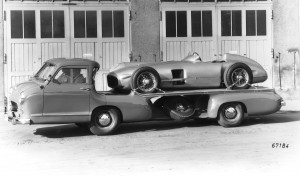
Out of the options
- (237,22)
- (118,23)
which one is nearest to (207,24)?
(237,22)

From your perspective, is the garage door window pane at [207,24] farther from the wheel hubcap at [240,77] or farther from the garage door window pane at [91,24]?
the wheel hubcap at [240,77]

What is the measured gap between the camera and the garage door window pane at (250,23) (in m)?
14.6

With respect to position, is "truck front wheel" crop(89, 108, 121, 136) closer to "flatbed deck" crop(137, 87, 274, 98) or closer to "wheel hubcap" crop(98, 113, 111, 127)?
"wheel hubcap" crop(98, 113, 111, 127)

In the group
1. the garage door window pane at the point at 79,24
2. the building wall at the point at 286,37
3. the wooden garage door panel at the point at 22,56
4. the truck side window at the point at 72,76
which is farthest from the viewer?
the building wall at the point at 286,37

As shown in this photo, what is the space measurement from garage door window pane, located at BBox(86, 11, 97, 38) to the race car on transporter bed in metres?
4.23

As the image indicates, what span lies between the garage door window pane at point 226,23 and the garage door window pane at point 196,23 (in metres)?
0.73

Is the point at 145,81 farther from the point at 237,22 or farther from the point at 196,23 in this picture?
the point at 237,22

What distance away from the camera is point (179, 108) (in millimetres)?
9734

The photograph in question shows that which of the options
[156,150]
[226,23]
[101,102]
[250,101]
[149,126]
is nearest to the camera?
[156,150]

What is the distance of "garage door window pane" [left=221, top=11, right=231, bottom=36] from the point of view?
14.5 m

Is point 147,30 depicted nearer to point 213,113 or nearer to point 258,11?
point 258,11

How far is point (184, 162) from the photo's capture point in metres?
6.64

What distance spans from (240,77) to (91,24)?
5.65 meters

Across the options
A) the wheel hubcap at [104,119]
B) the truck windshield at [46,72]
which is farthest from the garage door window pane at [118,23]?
the wheel hubcap at [104,119]
